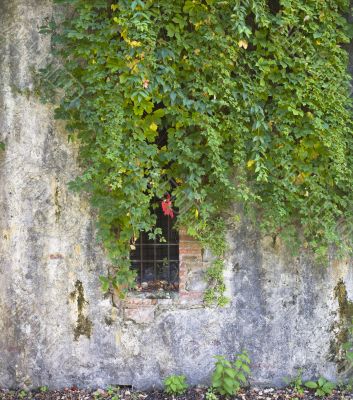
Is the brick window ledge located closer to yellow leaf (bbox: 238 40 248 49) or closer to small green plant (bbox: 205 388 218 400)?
small green plant (bbox: 205 388 218 400)

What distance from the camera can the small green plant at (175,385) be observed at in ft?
15.8

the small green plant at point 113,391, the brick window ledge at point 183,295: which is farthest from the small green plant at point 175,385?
the brick window ledge at point 183,295

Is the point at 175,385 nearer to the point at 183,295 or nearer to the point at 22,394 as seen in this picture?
the point at 183,295

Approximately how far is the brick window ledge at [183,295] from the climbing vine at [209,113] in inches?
6.9

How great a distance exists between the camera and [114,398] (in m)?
4.79

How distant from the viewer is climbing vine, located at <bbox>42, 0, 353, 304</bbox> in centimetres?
432

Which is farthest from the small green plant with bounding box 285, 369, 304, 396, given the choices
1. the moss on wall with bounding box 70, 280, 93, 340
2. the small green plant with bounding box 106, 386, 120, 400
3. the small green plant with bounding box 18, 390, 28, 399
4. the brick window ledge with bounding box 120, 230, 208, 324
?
the small green plant with bounding box 18, 390, 28, 399

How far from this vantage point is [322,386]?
16.1 ft

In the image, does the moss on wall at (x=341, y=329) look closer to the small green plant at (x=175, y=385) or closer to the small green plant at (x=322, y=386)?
the small green plant at (x=322, y=386)

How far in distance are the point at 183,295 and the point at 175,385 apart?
870 millimetres

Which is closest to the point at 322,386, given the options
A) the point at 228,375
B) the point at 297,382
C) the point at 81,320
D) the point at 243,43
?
the point at 297,382

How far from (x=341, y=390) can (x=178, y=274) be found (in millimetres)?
2027

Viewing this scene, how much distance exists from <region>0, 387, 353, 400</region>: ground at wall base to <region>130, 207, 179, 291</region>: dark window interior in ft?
3.42

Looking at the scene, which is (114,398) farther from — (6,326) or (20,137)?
(20,137)
